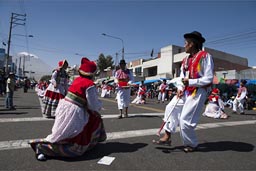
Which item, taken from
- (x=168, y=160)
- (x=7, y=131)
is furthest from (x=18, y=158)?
(x=168, y=160)

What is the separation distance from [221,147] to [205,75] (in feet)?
5.06

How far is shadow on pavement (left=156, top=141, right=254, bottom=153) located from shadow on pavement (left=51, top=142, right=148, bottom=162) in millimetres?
499

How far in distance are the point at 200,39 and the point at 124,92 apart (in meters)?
3.94

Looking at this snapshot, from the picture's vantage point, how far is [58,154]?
312 centimetres

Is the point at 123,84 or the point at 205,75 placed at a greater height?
the point at 205,75

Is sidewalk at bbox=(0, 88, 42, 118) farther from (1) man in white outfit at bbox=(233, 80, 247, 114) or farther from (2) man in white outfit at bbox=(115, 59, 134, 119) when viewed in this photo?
(1) man in white outfit at bbox=(233, 80, 247, 114)

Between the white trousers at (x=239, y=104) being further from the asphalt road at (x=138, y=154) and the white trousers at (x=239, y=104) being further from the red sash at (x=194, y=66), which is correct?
the red sash at (x=194, y=66)

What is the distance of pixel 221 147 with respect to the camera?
4074 mm

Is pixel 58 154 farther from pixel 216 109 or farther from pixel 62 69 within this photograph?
pixel 216 109

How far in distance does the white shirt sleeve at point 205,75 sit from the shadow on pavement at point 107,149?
1504mm

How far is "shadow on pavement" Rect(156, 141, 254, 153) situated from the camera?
12.5 feet

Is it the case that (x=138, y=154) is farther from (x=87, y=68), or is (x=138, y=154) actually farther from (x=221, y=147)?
(x=221, y=147)

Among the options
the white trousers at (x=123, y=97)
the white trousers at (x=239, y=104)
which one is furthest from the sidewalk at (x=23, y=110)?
the white trousers at (x=239, y=104)

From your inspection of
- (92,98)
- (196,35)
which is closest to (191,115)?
(196,35)
